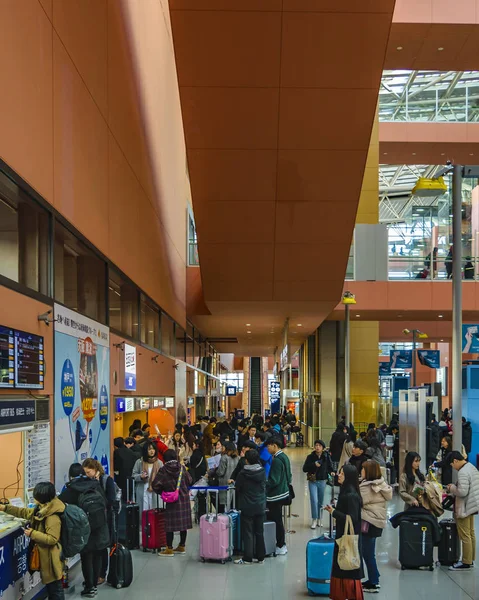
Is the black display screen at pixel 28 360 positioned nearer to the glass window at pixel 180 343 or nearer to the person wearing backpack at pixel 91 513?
the person wearing backpack at pixel 91 513

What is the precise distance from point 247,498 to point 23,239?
4.65m

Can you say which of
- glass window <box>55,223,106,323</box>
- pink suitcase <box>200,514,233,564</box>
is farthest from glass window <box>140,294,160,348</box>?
pink suitcase <box>200,514,233,564</box>

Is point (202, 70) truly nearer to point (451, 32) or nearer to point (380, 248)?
point (451, 32)

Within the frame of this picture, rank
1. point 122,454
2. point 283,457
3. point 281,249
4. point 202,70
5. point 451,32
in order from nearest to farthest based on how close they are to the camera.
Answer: point 202,70, point 283,457, point 122,454, point 281,249, point 451,32

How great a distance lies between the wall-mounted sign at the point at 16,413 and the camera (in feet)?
21.5

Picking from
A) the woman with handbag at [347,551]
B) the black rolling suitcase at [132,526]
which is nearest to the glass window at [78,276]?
the black rolling suitcase at [132,526]

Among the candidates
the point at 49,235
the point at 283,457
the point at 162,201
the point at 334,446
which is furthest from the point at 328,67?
the point at 334,446

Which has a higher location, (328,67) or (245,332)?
(328,67)

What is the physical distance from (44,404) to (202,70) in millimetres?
4947

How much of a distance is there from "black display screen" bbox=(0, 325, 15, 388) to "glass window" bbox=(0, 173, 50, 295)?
56 cm

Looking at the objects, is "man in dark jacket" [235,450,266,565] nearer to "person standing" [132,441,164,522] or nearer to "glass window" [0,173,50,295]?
"person standing" [132,441,164,522]

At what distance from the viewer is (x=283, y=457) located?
11172mm

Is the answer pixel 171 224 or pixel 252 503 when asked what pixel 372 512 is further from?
pixel 171 224

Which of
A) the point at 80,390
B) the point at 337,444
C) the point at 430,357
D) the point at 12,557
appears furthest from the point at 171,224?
the point at 430,357
